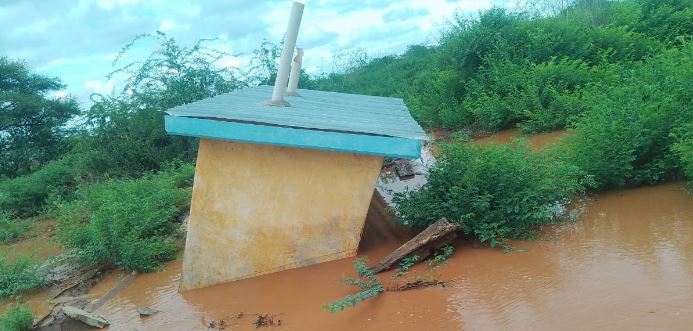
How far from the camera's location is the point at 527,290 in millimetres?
3986

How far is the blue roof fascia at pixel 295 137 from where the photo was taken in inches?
180

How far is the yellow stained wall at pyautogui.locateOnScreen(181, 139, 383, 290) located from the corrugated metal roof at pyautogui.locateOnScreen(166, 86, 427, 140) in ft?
0.98

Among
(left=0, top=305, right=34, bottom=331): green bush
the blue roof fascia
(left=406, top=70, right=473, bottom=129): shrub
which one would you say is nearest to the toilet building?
the blue roof fascia

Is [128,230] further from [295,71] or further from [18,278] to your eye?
[295,71]

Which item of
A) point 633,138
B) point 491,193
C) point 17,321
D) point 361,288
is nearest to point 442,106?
point 633,138

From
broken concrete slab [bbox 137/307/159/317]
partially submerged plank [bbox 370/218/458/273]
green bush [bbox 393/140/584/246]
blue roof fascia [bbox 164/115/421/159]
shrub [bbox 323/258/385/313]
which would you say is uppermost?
blue roof fascia [bbox 164/115/421/159]

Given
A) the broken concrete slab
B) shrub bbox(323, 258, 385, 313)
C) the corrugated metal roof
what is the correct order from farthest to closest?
the broken concrete slab → the corrugated metal roof → shrub bbox(323, 258, 385, 313)

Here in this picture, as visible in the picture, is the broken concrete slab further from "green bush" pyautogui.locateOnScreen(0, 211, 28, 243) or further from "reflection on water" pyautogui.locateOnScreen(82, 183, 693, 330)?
"green bush" pyautogui.locateOnScreen(0, 211, 28, 243)

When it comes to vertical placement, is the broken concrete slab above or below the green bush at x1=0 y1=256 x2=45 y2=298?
above

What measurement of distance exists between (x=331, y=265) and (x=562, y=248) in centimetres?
201

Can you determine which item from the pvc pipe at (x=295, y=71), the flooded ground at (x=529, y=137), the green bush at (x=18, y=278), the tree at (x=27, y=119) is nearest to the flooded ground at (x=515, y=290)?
the green bush at (x=18, y=278)

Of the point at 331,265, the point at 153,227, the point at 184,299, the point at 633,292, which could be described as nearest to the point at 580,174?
the point at 633,292

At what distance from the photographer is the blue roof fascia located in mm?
4566

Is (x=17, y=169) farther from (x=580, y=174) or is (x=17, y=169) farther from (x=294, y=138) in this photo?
(x=580, y=174)
